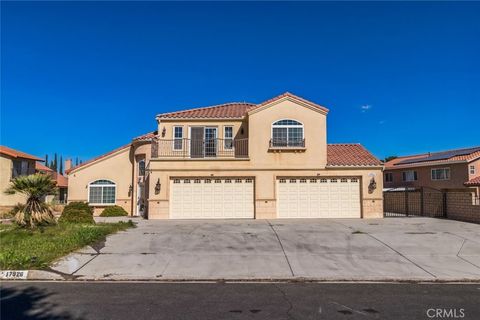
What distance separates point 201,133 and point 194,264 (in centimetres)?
1313

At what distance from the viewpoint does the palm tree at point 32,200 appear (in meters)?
14.1

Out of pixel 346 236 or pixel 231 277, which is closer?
pixel 231 277

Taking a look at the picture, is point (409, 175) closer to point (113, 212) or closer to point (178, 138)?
point (178, 138)

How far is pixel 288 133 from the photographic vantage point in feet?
67.4

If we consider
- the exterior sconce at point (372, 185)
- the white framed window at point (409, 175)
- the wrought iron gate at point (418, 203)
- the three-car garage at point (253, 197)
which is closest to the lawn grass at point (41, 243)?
the three-car garage at point (253, 197)

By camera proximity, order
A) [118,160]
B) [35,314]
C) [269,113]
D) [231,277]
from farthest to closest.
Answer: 1. [118,160]
2. [269,113]
3. [231,277]
4. [35,314]

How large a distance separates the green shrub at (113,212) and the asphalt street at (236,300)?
1609cm

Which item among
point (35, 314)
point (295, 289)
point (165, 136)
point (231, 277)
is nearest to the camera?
point (35, 314)

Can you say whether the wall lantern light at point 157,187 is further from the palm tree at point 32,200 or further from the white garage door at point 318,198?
the white garage door at point 318,198

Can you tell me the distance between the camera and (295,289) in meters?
7.55

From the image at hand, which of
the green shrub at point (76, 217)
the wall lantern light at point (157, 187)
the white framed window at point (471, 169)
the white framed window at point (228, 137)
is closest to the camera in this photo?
the green shrub at point (76, 217)

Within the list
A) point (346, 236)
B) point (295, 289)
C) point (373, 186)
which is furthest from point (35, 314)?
point (373, 186)

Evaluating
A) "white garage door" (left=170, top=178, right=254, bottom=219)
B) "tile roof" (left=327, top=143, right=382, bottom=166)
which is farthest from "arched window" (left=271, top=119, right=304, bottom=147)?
"white garage door" (left=170, top=178, right=254, bottom=219)

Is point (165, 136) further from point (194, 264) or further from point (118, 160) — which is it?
point (194, 264)
